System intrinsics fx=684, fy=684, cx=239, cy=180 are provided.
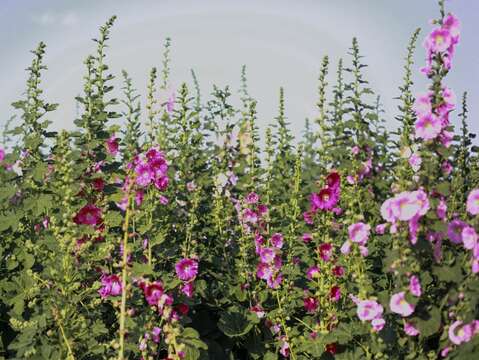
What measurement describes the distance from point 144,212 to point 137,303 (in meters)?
0.61

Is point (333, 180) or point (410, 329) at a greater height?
point (333, 180)

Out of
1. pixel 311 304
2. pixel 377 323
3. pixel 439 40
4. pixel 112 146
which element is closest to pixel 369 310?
pixel 377 323

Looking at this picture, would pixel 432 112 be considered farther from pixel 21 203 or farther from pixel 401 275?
pixel 21 203

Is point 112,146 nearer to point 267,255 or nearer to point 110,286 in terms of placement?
point 110,286

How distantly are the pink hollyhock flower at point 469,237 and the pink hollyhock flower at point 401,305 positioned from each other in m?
0.38

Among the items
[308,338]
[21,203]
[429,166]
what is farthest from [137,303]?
[429,166]

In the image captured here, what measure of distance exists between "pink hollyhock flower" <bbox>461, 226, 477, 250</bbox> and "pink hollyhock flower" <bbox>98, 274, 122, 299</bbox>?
1.97m

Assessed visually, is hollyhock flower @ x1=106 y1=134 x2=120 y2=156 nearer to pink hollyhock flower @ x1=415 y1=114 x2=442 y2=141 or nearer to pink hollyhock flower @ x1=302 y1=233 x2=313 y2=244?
pink hollyhock flower @ x1=302 y1=233 x2=313 y2=244

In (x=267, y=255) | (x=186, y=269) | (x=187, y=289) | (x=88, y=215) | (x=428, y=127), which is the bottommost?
(x=187, y=289)

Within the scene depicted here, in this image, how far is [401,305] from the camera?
3197mm

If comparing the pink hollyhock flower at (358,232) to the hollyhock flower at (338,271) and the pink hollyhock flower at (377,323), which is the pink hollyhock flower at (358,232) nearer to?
the pink hollyhock flower at (377,323)

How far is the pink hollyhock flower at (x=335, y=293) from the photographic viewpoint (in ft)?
13.9

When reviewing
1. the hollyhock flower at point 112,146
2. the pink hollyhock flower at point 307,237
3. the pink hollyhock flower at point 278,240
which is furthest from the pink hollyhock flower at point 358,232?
the hollyhock flower at point 112,146

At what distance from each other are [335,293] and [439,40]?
1.67 m
